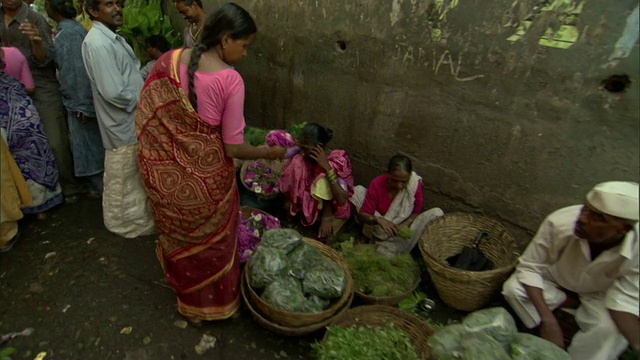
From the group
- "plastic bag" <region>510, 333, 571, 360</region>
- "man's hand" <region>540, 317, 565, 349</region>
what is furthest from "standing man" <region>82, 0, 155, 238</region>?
"man's hand" <region>540, 317, 565, 349</region>

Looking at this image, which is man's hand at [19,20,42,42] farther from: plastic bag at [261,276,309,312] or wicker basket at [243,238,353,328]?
plastic bag at [261,276,309,312]

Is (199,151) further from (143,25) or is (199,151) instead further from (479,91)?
(143,25)

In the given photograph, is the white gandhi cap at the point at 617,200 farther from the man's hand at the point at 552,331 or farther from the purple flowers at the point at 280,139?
the purple flowers at the point at 280,139

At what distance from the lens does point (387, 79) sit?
12.5 ft

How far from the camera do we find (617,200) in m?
2.05

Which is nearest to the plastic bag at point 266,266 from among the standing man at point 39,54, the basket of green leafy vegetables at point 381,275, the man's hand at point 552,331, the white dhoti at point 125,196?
the basket of green leafy vegetables at point 381,275

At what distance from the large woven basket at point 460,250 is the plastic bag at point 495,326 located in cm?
89

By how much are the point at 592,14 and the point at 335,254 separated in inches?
98.2

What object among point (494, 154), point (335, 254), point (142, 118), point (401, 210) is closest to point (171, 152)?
point (142, 118)

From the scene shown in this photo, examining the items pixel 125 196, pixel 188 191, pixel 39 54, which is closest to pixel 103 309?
pixel 125 196

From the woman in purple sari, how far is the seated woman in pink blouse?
0.29ft

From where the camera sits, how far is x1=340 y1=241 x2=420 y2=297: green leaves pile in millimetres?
3244

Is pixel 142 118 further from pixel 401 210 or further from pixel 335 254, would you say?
pixel 401 210

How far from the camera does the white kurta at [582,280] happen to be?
2.31 m
